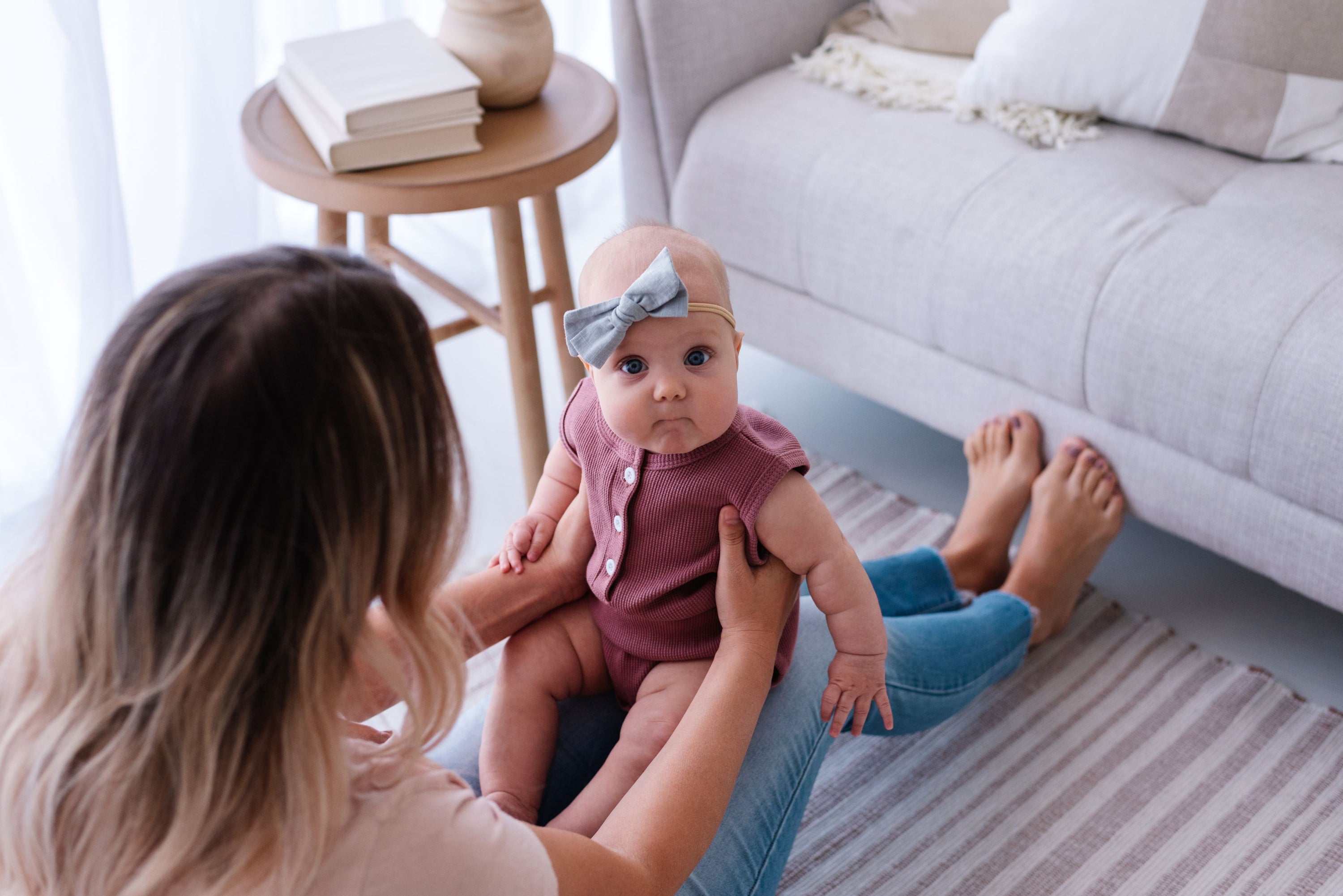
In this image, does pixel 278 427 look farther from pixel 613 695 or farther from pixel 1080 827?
pixel 1080 827

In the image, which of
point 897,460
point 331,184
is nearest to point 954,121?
point 897,460

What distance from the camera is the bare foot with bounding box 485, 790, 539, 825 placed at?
0.90m

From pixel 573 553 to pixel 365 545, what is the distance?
1.50ft

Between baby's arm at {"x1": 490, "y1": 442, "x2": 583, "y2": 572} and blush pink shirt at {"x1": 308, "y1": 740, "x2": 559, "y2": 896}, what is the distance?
1.26 feet

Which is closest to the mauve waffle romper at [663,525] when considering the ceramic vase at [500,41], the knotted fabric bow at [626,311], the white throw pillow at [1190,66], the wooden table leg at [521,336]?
the knotted fabric bow at [626,311]

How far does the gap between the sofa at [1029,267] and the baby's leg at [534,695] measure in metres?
0.69

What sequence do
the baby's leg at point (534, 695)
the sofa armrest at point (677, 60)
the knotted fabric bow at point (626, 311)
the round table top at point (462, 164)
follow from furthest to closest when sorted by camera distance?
1. the sofa armrest at point (677, 60)
2. the round table top at point (462, 164)
3. the baby's leg at point (534, 695)
4. the knotted fabric bow at point (626, 311)

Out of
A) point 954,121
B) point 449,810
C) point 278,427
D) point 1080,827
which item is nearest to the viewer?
point 278,427

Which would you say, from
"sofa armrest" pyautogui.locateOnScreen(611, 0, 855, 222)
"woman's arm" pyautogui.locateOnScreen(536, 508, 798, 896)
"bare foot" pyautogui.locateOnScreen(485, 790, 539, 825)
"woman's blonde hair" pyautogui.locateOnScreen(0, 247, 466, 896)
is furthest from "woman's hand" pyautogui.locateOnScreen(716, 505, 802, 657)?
"sofa armrest" pyautogui.locateOnScreen(611, 0, 855, 222)

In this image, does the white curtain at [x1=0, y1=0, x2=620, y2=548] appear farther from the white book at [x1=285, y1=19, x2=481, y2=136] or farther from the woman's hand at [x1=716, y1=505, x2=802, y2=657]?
the woman's hand at [x1=716, y1=505, x2=802, y2=657]

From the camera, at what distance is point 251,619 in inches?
21.7

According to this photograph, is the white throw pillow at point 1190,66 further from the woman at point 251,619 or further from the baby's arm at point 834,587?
the woman at point 251,619

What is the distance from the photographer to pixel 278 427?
1.74 ft

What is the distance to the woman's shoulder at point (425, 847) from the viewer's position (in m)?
0.61
